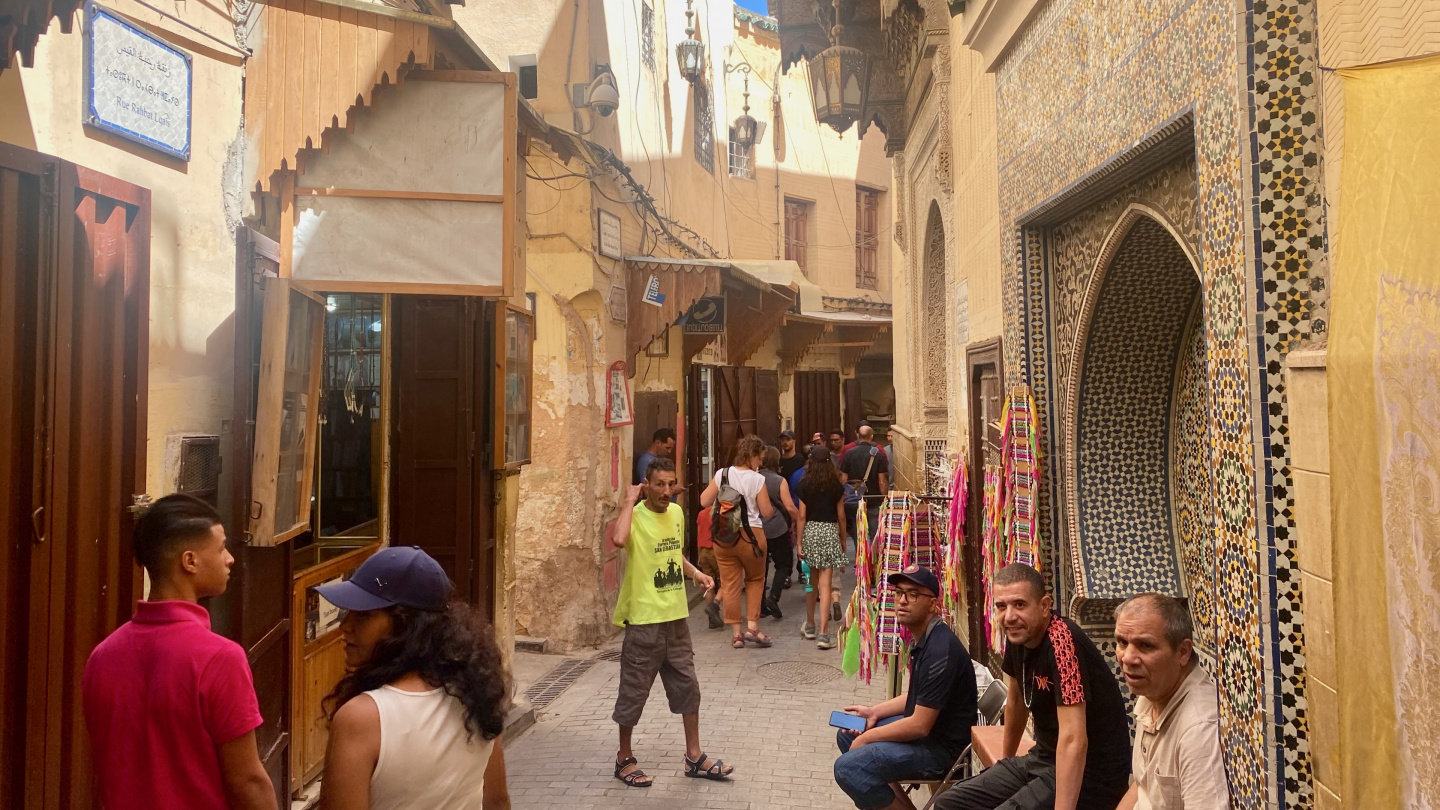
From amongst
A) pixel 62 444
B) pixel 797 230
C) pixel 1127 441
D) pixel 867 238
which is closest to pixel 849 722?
pixel 1127 441

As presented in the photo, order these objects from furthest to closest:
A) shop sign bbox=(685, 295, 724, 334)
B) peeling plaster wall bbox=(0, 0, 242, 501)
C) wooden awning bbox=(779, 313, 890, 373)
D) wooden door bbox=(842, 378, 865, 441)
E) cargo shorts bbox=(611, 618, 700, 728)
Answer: wooden door bbox=(842, 378, 865, 441) → wooden awning bbox=(779, 313, 890, 373) → shop sign bbox=(685, 295, 724, 334) → cargo shorts bbox=(611, 618, 700, 728) → peeling plaster wall bbox=(0, 0, 242, 501)

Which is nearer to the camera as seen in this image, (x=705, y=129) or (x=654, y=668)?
(x=654, y=668)

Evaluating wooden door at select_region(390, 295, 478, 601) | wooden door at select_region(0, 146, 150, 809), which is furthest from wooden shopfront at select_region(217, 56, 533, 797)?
wooden door at select_region(0, 146, 150, 809)

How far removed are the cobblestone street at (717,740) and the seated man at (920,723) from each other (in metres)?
1.02

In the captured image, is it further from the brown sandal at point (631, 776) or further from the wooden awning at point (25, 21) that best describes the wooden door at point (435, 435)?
the wooden awning at point (25, 21)

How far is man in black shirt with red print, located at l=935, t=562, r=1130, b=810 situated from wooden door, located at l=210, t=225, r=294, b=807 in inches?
100

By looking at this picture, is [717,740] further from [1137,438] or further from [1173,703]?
[1173,703]

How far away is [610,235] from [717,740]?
4484 mm

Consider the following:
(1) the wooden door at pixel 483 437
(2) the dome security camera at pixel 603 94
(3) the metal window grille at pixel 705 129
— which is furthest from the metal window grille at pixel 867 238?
(1) the wooden door at pixel 483 437

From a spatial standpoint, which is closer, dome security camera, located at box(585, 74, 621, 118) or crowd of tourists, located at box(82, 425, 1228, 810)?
crowd of tourists, located at box(82, 425, 1228, 810)

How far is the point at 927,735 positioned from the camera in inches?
153

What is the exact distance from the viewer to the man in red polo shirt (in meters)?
2.15

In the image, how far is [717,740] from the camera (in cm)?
575

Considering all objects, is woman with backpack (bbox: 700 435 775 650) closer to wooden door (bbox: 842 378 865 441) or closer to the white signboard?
the white signboard
